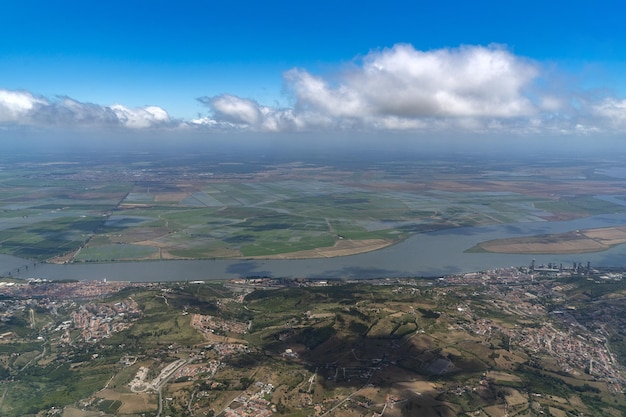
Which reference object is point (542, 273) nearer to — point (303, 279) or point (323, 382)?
point (303, 279)

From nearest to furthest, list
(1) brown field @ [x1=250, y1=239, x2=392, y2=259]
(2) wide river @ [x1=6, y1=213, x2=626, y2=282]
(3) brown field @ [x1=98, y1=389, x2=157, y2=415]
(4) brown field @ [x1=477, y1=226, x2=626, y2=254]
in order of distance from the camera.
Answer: (3) brown field @ [x1=98, y1=389, x2=157, y2=415], (2) wide river @ [x1=6, y1=213, x2=626, y2=282], (1) brown field @ [x1=250, y1=239, x2=392, y2=259], (4) brown field @ [x1=477, y1=226, x2=626, y2=254]

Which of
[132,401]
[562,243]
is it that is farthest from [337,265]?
[562,243]

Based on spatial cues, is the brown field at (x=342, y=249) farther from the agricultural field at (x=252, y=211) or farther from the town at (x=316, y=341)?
the town at (x=316, y=341)

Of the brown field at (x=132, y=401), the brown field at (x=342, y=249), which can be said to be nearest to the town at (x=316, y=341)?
the brown field at (x=132, y=401)

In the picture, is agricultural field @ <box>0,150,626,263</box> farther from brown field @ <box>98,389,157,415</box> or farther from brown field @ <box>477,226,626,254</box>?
brown field @ <box>98,389,157,415</box>

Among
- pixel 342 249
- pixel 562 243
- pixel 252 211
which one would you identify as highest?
pixel 562 243

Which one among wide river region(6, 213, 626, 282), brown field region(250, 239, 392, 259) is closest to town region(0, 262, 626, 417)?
wide river region(6, 213, 626, 282)

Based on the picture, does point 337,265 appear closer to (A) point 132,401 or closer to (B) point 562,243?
(A) point 132,401

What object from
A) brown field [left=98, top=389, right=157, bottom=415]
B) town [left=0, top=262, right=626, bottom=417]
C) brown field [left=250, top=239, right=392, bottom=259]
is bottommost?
brown field [left=98, top=389, right=157, bottom=415]

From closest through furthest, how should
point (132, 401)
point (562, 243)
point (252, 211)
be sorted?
point (132, 401)
point (562, 243)
point (252, 211)
